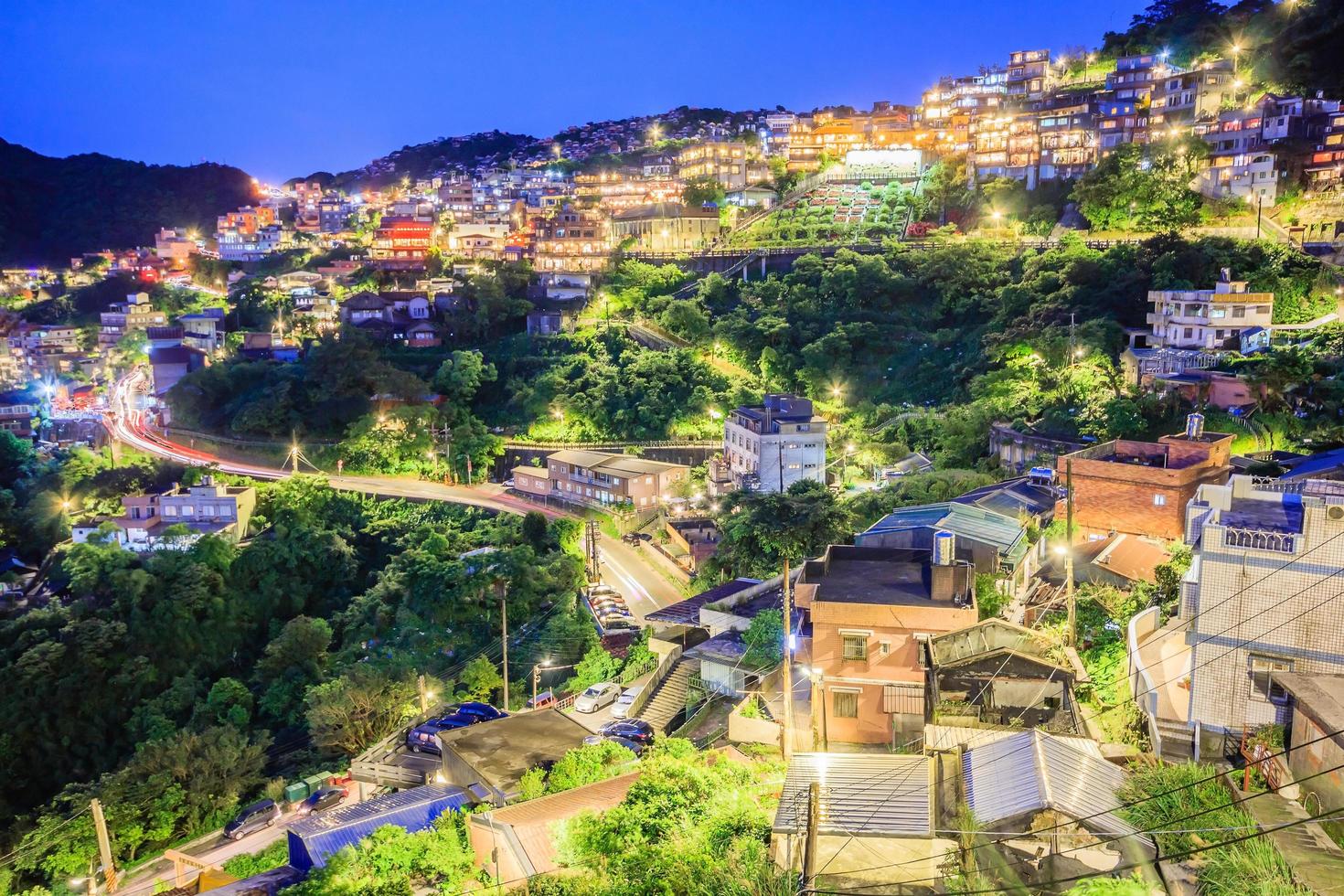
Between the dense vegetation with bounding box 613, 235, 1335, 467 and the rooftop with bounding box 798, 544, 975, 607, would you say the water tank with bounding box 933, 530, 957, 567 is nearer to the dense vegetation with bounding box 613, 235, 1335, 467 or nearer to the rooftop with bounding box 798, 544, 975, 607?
the rooftop with bounding box 798, 544, 975, 607

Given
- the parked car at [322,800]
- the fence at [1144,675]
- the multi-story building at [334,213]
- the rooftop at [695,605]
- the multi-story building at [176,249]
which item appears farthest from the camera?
the multi-story building at [334,213]

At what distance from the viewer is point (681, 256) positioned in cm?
4581

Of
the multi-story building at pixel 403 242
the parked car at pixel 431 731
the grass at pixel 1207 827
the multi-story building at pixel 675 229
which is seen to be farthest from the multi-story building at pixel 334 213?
the grass at pixel 1207 827

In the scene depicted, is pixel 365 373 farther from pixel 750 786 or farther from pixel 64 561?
pixel 750 786

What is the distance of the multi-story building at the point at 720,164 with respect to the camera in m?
56.4

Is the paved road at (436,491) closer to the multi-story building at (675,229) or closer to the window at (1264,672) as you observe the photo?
the window at (1264,672)

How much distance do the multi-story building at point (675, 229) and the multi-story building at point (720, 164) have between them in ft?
21.1

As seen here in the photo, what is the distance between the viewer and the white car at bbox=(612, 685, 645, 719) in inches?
612

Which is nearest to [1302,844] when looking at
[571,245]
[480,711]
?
[480,711]

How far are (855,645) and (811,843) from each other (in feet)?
13.5

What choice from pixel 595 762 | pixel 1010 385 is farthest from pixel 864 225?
pixel 595 762

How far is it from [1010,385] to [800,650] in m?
15.8

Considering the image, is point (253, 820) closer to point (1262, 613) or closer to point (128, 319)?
point (1262, 613)

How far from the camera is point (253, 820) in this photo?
50.8ft
